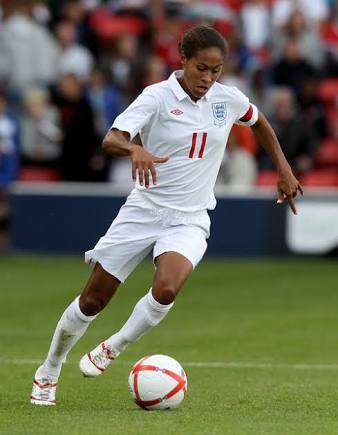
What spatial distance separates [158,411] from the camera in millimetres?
7766

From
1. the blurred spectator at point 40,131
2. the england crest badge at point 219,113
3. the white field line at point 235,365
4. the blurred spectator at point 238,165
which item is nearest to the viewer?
the england crest badge at point 219,113

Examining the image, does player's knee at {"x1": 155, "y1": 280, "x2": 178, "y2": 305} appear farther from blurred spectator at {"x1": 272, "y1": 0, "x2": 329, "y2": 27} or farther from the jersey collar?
blurred spectator at {"x1": 272, "y1": 0, "x2": 329, "y2": 27}

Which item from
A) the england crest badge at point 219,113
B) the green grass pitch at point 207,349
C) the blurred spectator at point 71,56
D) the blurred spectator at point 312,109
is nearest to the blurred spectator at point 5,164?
the green grass pitch at point 207,349

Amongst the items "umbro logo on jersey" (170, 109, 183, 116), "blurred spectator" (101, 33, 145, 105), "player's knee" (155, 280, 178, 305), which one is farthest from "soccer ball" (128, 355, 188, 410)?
"blurred spectator" (101, 33, 145, 105)

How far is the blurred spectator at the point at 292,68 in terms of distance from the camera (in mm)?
20266

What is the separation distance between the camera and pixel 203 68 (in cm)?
789

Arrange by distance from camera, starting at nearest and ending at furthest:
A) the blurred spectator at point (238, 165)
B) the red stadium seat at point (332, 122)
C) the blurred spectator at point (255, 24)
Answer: the blurred spectator at point (238, 165), the red stadium seat at point (332, 122), the blurred spectator at point (255, 24)

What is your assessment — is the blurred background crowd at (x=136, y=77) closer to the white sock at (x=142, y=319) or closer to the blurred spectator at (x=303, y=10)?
the blurred spectator at (x=303, y=10)

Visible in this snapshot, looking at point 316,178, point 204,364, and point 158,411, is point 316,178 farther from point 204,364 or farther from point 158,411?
point 158,411

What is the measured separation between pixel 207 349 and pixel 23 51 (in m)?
10.6

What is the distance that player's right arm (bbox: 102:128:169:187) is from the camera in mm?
7285

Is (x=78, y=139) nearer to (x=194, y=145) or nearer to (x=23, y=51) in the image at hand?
(x=23, y=51)

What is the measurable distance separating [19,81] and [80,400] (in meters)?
13.3

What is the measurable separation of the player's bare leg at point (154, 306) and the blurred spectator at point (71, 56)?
13073mm
